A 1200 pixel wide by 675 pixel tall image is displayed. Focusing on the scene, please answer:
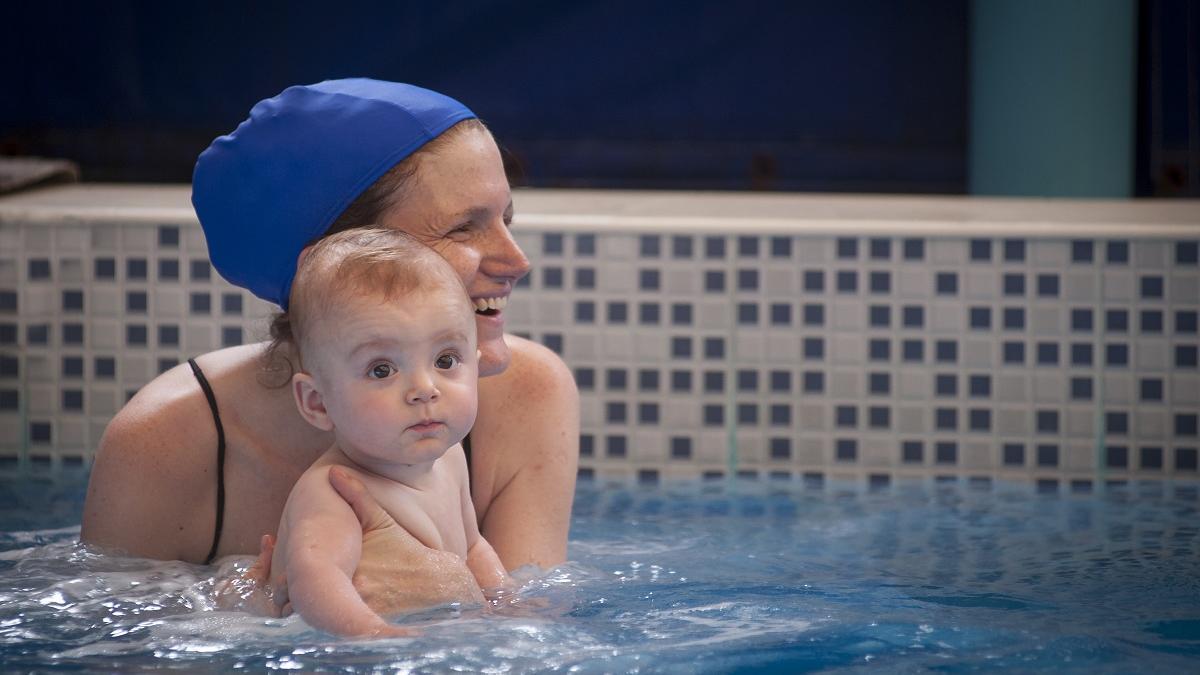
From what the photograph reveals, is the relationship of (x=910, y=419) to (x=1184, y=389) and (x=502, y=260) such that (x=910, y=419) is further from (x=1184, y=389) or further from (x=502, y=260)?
(x=502, y=260)

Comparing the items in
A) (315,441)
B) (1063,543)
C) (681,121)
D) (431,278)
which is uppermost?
(681,121)

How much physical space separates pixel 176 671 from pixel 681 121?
17.0 feet

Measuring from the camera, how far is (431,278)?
2.37m

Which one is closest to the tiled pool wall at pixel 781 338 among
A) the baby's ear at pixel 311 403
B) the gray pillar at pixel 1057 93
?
the baby's ear at pixel 311 403

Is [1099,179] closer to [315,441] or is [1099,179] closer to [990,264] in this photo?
[990,264]

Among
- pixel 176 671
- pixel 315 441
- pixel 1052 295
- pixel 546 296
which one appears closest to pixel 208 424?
pixel 315 441

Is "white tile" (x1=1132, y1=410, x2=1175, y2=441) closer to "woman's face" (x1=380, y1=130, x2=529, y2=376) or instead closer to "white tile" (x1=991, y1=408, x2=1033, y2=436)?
"white tile" (x1=991, y1=408, x2=1033, y2=436)

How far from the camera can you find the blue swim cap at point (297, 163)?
2.52 m

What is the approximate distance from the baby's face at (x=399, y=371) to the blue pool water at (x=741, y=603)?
11.9 inches

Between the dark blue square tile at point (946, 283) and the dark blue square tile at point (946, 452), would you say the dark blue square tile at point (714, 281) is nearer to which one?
the dark blue square tile at point (946, 283)

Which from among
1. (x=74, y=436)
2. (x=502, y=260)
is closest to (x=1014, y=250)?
(x=502, y=260)

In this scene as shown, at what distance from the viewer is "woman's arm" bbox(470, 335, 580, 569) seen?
285 centimetres

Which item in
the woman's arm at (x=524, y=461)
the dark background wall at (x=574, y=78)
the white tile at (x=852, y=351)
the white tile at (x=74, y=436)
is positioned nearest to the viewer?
the woman's arm at (x=524, y=461)

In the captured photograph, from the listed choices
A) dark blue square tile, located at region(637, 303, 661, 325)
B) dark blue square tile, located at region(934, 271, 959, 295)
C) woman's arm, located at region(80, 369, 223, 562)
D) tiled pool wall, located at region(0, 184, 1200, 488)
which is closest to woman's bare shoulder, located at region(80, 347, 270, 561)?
woman's arm, located at region(80, 369, 223, 562)
